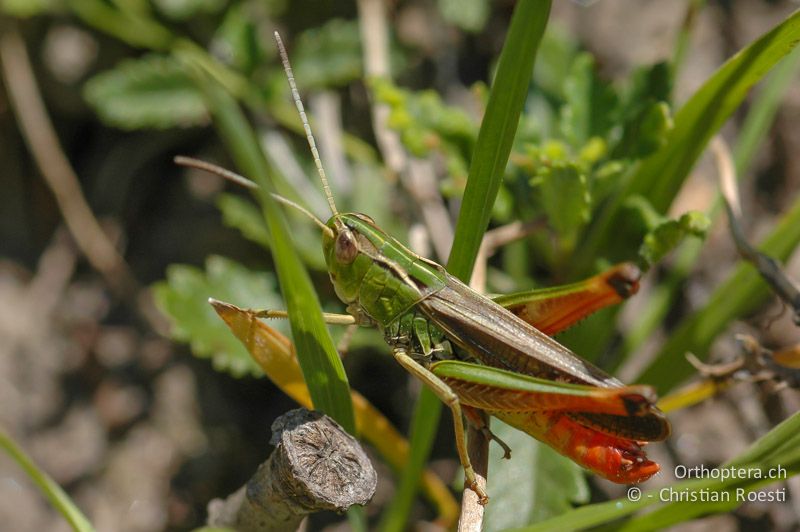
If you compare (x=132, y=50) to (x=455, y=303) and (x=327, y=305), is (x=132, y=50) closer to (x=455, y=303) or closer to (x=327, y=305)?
(x=327, y=305)

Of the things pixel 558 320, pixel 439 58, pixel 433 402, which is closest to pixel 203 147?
pixel 439 58

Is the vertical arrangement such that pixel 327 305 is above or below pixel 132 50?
below

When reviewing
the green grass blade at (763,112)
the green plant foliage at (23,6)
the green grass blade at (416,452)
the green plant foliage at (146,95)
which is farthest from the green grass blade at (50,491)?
the green grass blade at (763,112)

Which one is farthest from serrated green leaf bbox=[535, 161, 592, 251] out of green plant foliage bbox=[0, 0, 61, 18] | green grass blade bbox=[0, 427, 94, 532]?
green plant foliage bbox=[0, 0, 61, 18]

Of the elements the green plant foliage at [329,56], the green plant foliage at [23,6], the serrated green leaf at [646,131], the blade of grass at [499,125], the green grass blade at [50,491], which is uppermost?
the green plant foliage at [329,56]

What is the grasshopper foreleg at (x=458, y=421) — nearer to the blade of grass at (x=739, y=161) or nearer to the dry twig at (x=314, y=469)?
the dry twig at (x=314, y=469)

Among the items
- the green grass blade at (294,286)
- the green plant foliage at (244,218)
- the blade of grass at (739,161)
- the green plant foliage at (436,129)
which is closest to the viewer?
the green grass blade at (294,286)

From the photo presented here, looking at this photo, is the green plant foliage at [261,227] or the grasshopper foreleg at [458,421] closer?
the grasshopper foreleg at [458,421]
